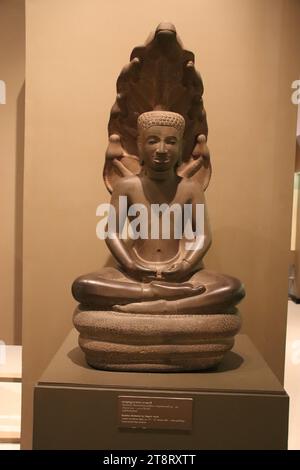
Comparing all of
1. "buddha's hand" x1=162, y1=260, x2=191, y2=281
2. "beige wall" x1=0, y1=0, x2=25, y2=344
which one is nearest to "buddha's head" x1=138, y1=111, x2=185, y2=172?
"buddha's hand" x1=162, y1=260, x2=191, y2=281

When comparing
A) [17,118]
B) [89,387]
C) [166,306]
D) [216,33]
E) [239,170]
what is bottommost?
[89,387]

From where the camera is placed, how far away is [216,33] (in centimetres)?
222

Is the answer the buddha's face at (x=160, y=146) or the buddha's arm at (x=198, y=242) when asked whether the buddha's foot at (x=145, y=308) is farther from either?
the buddha's face at (x=160, y=146)

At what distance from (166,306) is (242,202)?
32.9 inches

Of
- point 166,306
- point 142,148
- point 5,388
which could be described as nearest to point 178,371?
point 166,306

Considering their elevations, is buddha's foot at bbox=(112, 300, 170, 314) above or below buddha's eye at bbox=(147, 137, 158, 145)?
below

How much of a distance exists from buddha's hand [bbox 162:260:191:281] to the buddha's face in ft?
1.25

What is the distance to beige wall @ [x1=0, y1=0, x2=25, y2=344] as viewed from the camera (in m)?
2.48

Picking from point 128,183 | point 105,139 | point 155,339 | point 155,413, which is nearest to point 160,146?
point 128,183

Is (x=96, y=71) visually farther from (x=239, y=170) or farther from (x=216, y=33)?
(x=239, y=170)

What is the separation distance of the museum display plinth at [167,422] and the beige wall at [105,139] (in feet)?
2.64

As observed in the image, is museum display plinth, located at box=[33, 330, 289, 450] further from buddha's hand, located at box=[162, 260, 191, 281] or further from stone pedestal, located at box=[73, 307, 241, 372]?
buddha's hand, located at box=[162, 260, 191, 281]

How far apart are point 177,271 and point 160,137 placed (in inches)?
20.0

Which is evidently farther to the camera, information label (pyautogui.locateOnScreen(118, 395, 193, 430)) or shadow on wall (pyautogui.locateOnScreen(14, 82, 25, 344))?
shadow on wall (pyautogui.locateOnScreen(14, 82, 25, 344))
